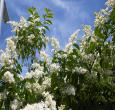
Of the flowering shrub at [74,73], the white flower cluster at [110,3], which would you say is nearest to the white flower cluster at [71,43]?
the flowering shrub at [74,73]

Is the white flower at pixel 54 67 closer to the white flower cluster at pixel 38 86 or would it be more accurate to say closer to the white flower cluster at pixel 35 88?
the white flower cluster at pixel 38 86

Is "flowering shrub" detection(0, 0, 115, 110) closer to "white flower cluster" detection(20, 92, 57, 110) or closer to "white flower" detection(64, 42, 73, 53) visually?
"white flower" detection(64, 42, 73, 53)

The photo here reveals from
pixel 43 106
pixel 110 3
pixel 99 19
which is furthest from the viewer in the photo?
pixel 99 19

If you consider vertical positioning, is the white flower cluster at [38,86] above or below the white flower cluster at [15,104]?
above

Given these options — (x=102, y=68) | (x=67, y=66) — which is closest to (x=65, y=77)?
(x=67, y=66)

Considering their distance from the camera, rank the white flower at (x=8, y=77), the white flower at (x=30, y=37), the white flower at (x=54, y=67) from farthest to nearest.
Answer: the white flower at (x=30, y=37) → the white flower at (x=54, y=67) → the white flower at (x=8, y=77)

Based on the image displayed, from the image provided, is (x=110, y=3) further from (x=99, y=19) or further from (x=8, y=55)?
(x=8, y=55)

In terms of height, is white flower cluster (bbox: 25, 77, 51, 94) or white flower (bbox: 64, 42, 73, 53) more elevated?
white flower (bbox: 64, 42, 73, 53)

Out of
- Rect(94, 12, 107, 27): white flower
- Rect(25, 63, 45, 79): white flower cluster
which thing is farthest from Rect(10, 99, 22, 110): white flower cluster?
Rect(94, 12, 107, 27): white flower

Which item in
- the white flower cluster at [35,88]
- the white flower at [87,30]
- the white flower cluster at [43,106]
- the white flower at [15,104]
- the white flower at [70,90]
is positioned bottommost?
the white flower cluster at [43,106]

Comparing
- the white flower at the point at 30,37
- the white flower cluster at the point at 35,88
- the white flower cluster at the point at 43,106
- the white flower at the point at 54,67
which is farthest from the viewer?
the white flower at the point at 30,37

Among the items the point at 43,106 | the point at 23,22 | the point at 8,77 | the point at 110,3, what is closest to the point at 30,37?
the point at 23,22

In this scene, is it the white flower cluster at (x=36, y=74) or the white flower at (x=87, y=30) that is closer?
the white flower cluster at (x=36, y=74)

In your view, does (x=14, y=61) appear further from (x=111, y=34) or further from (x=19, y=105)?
(x=111, y=34)
